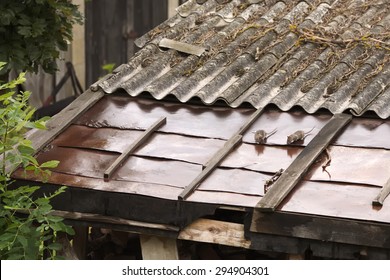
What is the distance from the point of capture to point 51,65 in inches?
469

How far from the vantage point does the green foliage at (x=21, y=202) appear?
750cm

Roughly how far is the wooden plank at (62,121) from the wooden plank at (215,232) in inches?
55.7

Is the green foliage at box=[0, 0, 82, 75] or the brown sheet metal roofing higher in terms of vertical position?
the green foliage at box=[0, 0, 82, 75]

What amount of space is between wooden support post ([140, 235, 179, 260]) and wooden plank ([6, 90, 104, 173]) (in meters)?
1.10

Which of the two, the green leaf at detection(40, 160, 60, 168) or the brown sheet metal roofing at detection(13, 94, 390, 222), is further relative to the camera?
the green leaf at detection(40, 160, 60, 168)

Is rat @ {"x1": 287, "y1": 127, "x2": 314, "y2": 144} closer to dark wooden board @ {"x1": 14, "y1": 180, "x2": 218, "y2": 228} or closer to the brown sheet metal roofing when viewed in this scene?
the brown sheet metal roofing

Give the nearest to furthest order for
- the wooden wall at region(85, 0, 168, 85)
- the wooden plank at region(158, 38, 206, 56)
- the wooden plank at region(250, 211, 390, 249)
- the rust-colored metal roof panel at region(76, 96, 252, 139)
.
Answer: the wooden plank at region(250, 211, 390, 249)
the rust-colored metal roof panel at region(76, 96, 252, 139)
the wooden plank at region(158, 38, 206, 56)
the wooden wall at region(85, 0, 168, 85)

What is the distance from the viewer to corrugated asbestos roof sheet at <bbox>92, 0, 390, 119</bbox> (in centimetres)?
831

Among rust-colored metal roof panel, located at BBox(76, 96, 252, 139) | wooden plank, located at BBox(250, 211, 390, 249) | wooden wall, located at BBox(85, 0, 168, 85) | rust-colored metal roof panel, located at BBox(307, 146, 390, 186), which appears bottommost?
wooden plank, located at BBox(250, 211, 390, 249)

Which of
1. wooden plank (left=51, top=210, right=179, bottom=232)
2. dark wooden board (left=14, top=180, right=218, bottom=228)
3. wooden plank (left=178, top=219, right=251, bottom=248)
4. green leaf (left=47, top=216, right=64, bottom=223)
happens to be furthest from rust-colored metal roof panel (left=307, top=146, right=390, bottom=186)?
green leaf (left=47, top=216, right=64, bottom=223)

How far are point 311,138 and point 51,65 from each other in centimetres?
481

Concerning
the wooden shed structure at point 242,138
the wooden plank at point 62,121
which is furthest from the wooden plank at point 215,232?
the wooden plank at point 62,121

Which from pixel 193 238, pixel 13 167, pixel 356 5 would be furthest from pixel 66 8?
pixel 193 238

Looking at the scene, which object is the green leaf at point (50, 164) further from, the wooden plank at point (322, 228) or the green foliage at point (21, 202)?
the wooden plank at point (322, 228)
